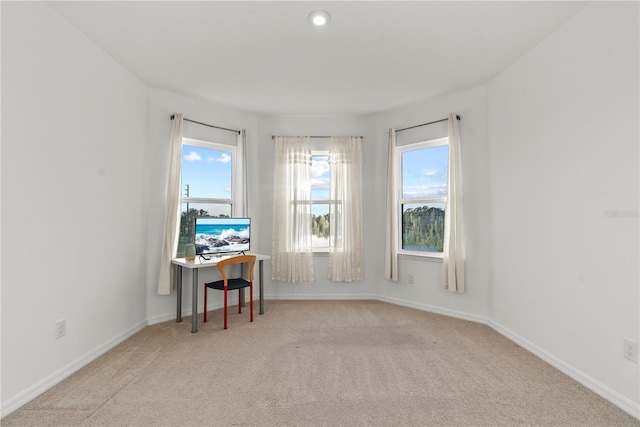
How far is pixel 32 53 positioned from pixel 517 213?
13.3 ft

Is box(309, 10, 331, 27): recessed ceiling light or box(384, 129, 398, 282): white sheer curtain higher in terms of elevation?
box(309, 10, 331, 27): recessed ceiling light

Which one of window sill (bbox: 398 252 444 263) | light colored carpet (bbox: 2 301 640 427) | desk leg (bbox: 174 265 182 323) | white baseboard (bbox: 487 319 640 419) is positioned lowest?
light colored carpet (bbox: 2 301 640 427)

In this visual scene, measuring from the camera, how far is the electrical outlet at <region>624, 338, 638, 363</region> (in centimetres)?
182

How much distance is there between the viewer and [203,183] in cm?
392

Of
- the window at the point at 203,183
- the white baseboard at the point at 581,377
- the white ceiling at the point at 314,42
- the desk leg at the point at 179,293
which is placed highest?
the white ceiling at the point at 314,42

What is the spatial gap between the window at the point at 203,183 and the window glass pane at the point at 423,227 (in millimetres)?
2448

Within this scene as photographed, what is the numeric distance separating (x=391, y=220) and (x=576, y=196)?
2.06 meters

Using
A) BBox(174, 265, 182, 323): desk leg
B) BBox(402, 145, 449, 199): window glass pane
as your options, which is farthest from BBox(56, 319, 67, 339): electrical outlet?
BBox(402, 145, 449, 199): window glass pane

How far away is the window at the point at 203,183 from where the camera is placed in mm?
3744

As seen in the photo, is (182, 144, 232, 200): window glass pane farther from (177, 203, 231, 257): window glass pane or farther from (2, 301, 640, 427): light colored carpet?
(2, 301, 640, 427): light colored carpet

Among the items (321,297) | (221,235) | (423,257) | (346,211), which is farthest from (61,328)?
(423,257)

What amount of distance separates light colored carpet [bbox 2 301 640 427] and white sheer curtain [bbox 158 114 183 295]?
565 mm

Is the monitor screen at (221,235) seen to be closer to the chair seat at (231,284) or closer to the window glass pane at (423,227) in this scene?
the chair seat at (231,284)

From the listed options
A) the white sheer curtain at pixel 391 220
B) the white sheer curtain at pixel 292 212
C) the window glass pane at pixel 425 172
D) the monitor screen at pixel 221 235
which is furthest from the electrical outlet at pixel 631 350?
the monitor screen at pixel 221 235
